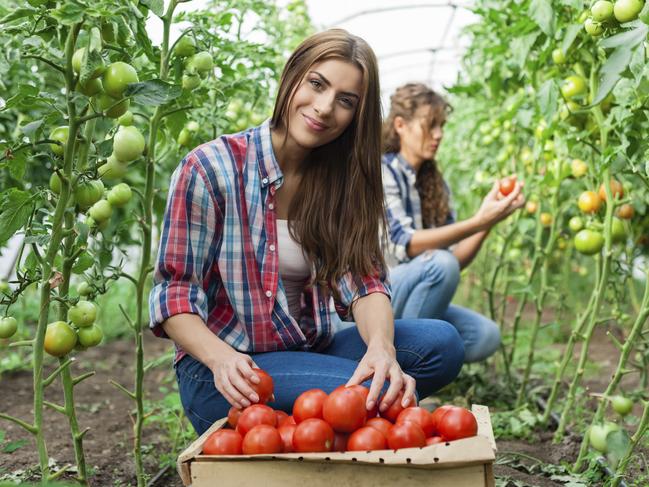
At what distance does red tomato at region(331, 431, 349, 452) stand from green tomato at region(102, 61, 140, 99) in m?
0.73

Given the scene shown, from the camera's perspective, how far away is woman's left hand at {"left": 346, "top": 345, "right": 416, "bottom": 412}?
57.5 inches

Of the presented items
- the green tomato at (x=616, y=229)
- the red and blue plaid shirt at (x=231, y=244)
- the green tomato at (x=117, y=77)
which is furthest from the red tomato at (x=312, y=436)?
the green tomato at (x=616, y=229)

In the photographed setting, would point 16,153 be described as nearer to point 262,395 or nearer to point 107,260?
point 107,260

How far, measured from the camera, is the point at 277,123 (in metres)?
1.86

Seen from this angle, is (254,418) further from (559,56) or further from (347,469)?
(559,56)

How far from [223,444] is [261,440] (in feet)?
0.28

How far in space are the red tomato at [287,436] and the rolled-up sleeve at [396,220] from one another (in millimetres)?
1492

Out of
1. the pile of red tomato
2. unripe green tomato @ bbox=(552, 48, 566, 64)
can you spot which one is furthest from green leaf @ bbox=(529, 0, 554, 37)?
the pile of red tomato

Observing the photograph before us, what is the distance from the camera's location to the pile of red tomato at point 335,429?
1.28 metres

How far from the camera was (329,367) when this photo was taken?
66.4 inches

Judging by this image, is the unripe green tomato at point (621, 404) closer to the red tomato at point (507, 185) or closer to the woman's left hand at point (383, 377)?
the woman's left hand at point (383, 377)

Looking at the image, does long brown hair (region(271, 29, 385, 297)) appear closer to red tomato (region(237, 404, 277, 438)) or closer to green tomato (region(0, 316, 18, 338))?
red tomato (region(237, 404, 277, 438))

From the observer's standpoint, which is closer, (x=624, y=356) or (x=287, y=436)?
(x=287, y=436)

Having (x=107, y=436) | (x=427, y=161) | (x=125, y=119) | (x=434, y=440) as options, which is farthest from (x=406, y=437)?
(x=427, y=161)
